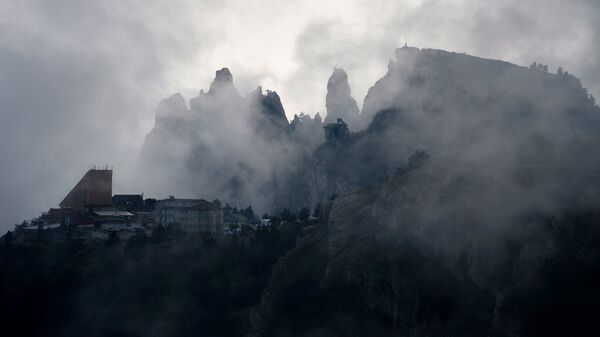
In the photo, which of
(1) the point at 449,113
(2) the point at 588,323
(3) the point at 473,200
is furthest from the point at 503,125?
(2) the point at 588,323

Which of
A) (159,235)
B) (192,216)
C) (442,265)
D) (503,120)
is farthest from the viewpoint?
(192,216)

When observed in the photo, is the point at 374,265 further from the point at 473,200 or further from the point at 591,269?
the point at 591,269

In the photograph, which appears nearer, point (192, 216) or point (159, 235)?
point (159, 235)

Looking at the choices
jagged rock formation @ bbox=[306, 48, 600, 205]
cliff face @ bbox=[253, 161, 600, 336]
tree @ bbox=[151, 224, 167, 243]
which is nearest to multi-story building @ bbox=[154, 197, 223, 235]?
tree @ bbox=[151, 224, 167, 243]

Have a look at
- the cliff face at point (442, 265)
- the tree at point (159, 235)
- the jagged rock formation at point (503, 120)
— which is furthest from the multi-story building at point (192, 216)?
the jagged rock formation at point (503, 120)

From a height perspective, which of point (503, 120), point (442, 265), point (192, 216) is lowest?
point (442, 265)

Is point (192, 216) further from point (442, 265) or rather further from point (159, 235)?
point (442, 265)

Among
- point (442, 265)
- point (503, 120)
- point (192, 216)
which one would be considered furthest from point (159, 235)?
point (503, 120)

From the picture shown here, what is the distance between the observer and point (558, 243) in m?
86.4

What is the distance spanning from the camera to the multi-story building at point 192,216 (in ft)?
562

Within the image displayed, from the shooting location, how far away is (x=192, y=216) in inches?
6801

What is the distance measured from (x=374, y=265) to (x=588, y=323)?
128 ft

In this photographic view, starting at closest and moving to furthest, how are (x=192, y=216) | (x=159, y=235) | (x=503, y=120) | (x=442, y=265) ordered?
1. (x=442, y=265)
2. (x=159, y=235)
3. (x=503, y=120)
4. (x=192, y=216)

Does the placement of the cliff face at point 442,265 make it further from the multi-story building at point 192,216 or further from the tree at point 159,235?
the multi-story building at point 192,216
